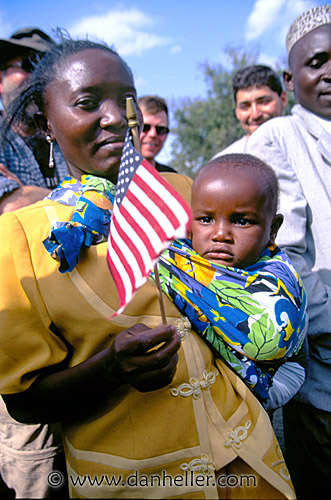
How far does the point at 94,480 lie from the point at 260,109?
4.55m

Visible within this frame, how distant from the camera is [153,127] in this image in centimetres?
502

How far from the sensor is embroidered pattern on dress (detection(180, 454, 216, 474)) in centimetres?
137

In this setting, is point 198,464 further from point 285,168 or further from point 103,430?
point 285,168

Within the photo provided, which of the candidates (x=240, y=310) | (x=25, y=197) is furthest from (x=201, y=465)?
(x=25, y=197)

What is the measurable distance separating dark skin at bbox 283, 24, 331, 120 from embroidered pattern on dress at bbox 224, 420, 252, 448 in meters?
1.89

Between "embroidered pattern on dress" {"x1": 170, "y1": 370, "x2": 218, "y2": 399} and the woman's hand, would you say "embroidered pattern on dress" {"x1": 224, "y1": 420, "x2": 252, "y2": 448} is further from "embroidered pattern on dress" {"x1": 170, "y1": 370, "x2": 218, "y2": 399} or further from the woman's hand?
the woman's hand

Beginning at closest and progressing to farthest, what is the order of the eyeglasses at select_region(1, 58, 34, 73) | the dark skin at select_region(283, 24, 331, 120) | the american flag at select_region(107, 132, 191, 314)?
the american flag at select_region(107, 132, 191, 314)
the dark skin at select_region(283, 24, 331, 120)
the eyeglasses at select_region(1, 58, 34, 73)

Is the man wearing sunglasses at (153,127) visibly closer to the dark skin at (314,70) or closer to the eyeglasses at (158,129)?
the eyeglasses at (158,129)

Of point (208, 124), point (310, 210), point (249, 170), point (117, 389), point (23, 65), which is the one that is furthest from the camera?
point (208, 124)

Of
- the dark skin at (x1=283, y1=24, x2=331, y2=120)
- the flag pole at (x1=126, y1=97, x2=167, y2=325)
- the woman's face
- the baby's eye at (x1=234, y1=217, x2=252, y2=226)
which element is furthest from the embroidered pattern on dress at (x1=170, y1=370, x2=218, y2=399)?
the dark skin at (x1=283, y1=24, x2=331, y2=120)

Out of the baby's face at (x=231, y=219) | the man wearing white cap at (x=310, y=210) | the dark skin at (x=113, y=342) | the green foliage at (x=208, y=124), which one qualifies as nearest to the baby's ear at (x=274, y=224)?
the baby's face at (x=231, y=219)

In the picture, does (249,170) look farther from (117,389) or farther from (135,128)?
(117,389)

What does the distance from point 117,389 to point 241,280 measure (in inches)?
23.9

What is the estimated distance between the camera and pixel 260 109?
4.96 m
